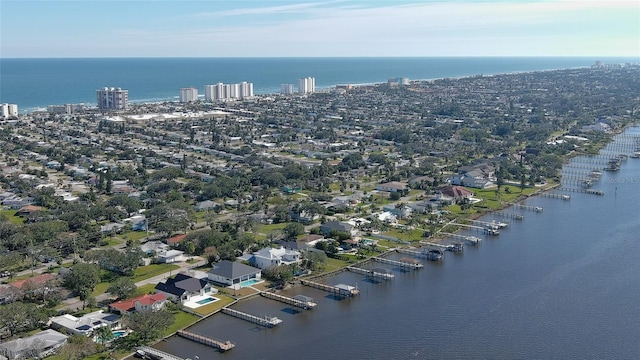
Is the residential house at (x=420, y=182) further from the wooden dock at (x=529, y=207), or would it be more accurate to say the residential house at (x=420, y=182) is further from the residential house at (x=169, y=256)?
the residential house at (x=169, y=256)

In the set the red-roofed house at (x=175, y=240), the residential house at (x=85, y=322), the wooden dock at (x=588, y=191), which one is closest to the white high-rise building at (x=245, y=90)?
the wooden dock at (x=588, y=191)

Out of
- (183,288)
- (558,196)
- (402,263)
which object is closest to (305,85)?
(558,196)

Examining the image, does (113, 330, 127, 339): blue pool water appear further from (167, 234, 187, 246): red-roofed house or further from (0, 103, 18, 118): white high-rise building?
(0, 103, 18, 118): white high-rise building

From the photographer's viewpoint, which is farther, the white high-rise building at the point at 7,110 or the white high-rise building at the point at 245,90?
the white high-rise building at the point at 245,90

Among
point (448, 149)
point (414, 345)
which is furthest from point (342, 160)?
point (414, 345)

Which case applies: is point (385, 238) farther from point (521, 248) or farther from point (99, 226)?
point (99, 226)

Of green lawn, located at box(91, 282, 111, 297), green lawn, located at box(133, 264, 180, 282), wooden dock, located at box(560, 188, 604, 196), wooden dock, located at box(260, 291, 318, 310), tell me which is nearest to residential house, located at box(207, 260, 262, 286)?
wooden dock, located at box(260, 291, 318, 310)

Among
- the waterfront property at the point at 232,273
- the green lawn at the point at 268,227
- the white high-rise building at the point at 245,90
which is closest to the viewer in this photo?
the waterfront property at the point at 232,273
